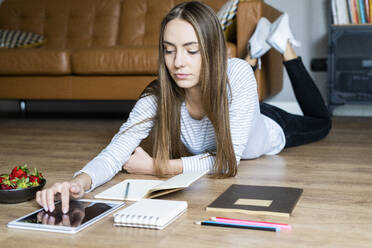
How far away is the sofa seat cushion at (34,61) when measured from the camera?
3.32 meters

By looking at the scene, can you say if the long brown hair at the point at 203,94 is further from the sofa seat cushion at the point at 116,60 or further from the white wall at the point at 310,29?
the white wall at the point at 310,29

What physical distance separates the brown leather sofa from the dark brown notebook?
5.37 feet

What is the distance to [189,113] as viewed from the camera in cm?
172

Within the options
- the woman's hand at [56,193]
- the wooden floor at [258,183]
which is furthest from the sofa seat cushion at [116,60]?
the woman's hand at [56,193]

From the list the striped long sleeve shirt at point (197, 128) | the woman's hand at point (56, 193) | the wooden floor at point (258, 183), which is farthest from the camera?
the striped long sleeve shirt at point (197, 128)

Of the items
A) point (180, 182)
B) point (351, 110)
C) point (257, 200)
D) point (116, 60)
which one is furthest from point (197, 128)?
point (351, 110)

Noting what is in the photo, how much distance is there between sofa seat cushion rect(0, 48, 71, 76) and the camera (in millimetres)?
3322

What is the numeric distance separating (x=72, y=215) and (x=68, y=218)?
0.8 inches

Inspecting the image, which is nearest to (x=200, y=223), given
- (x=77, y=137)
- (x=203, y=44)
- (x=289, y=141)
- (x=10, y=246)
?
(x=10, y=246)

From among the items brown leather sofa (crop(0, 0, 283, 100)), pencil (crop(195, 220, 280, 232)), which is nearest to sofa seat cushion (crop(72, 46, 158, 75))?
brown leather sofa (crop(0, 0, 283, 100))

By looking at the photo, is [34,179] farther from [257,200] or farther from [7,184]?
[257,200]

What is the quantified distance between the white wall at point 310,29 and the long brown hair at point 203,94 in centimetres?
221

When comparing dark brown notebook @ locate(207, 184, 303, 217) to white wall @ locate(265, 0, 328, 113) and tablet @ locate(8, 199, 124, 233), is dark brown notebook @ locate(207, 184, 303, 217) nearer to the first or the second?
tablet @ locate(8, 199, 124, 233)

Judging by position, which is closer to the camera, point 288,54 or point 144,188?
point 144,188
